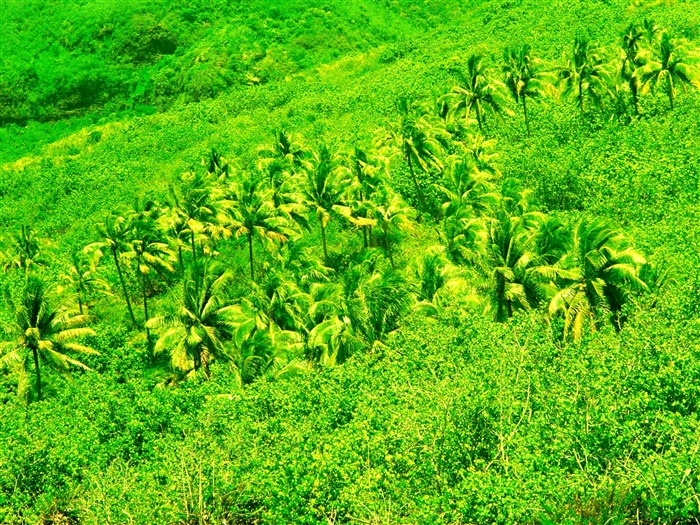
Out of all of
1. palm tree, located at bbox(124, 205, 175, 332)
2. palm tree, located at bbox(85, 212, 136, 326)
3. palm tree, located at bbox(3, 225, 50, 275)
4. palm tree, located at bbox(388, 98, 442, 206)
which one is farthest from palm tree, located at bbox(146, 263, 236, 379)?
palm tree, located at bbox(3, 225, 50, 275)

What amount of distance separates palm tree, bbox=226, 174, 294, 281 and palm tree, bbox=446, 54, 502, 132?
19491 millimetres

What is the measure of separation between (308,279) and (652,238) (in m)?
17.9

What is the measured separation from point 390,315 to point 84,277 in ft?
76.1

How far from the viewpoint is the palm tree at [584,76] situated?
53.6 meters

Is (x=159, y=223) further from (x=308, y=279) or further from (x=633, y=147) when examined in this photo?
(x=633, y=147)

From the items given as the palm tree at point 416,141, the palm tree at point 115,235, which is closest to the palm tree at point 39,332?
the palm tree at point 115,235

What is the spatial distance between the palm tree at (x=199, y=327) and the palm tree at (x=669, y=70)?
3625 centimetres

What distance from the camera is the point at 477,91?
178ft

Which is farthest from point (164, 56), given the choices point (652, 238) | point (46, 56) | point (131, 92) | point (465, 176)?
point (652, 238)

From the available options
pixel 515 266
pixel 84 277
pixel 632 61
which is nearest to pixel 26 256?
pixel 84 277

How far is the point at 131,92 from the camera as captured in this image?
111 metres

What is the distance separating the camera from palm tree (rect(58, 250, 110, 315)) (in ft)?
151

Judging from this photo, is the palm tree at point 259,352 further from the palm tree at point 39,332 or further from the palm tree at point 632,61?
the palm tree at point 632,61

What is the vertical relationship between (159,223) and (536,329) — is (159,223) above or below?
above
